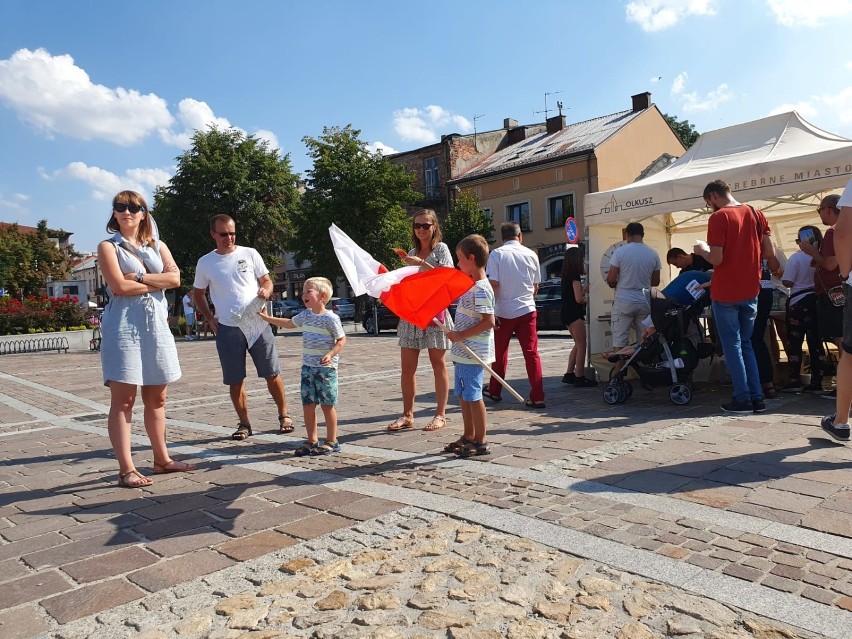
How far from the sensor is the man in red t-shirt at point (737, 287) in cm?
588

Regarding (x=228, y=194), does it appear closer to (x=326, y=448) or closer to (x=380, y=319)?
(x=380, y=319)

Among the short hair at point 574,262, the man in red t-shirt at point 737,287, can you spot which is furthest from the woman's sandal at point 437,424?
the short hair at point 574,262

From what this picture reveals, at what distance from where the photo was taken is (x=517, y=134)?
4509cm

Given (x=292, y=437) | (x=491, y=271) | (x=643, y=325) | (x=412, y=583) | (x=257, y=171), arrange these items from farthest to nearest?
(x=257, y=171) → (x=643, y=325) → (x=491, y=271) → (x=292, y=437) → (x=412, y=583)

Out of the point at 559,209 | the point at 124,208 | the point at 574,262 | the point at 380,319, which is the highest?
the point at 559,209

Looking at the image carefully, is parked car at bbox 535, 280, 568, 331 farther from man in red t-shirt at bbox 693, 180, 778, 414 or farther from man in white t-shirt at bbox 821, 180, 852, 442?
man in white t-shirt at bbox 821, 180, 852, 442

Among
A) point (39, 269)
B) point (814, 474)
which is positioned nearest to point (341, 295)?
point (39, 269)

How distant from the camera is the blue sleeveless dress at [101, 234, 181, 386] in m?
4.36

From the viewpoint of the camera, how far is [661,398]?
711cm

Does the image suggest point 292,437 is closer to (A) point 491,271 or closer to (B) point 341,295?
(A) point 491,271

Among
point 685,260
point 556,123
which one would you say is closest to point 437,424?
point 685,260

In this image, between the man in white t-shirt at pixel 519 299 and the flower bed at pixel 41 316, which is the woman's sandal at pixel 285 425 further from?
the flower bed at pixel 41 316

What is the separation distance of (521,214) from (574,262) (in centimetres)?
3128

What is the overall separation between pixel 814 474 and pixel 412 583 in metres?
2.66
